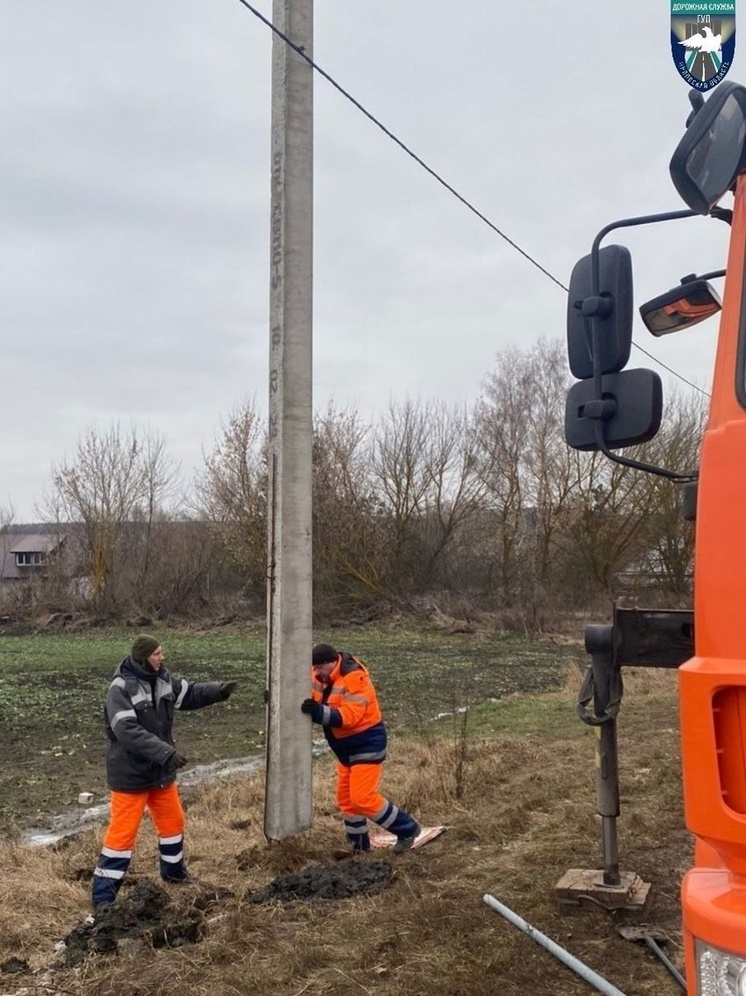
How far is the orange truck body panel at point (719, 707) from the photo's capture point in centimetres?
226

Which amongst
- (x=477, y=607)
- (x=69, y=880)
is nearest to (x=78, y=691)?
(x=69, y=880)

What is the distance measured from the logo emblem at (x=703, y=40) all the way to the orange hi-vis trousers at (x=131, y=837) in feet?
17.2

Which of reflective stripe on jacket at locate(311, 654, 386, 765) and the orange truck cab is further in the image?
reflective stripe on jacket at locate(311, 654, 386, 765)

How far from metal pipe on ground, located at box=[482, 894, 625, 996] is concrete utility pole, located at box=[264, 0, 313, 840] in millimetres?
2084

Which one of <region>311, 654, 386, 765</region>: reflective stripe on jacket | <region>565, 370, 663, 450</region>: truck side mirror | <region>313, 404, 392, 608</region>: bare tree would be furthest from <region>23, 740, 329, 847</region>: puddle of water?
<region>313, 404, 392, 608</region>: bare tree

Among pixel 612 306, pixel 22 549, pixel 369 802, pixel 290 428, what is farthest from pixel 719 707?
pixel 22 549

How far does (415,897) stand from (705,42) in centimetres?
477

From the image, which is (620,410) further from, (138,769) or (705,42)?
(138,769)

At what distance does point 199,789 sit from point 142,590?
123 ft

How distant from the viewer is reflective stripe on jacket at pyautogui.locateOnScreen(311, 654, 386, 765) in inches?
272

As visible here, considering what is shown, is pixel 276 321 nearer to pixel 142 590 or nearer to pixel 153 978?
pixel 153 978

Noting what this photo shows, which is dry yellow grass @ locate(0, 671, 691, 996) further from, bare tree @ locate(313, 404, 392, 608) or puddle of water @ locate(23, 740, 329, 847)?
bare tree @ locate(313, 404, 392, 608)

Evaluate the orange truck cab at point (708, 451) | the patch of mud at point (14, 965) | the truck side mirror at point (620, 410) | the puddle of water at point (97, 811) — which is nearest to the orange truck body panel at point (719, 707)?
the orange truck cab at point (708, 451)

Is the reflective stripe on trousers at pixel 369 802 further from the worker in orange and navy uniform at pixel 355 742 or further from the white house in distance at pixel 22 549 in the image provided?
the white house in distance at pixel 22 549
